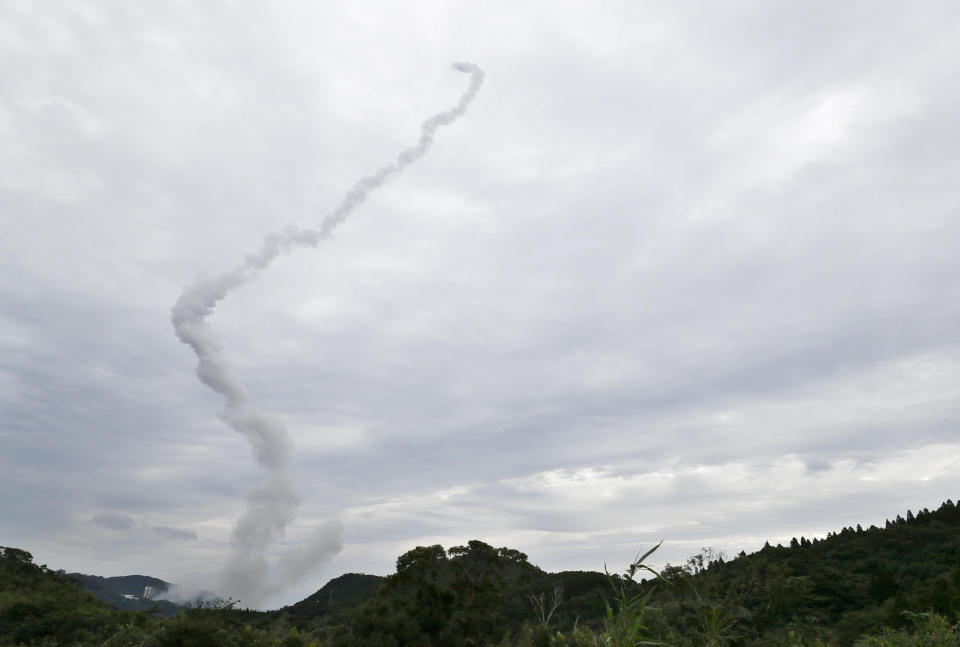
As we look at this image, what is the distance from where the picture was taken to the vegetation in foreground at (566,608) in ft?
70.1

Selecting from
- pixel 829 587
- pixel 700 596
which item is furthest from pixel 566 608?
pixel 829 587

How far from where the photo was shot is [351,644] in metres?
40.6

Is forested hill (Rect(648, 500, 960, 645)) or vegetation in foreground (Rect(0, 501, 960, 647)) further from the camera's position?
forested hill (Rect(648, 500, 960, 645))

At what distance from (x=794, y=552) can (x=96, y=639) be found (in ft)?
317

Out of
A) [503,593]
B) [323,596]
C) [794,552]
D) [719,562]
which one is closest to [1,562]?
[503,593]

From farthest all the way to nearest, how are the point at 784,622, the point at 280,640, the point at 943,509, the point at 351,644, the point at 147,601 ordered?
the point at 147,601
the point at 943,509
the point at 784,622
the point at 351,644
the point at 280,640

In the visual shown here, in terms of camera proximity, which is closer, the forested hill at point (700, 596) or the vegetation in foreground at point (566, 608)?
the vegetation in foreground at point (566, 608)

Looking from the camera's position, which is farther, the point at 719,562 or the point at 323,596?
the point at 323,596

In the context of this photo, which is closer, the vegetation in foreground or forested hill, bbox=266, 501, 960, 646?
the vegetation in foreground

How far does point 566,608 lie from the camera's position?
7975 centimetres

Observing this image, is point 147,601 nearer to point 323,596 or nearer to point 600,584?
point 323,596

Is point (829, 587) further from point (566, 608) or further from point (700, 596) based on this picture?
point (566, 608)

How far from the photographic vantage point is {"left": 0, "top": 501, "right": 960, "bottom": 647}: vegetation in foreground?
2138 centimetres

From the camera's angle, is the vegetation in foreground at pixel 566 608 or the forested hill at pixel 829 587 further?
the forested hill at pixel 829 587
